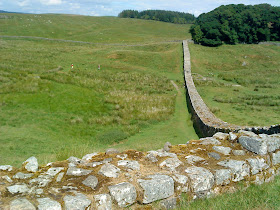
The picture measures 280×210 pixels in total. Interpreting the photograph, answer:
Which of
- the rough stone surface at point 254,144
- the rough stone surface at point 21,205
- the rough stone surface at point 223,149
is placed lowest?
the rough stone surface at point 21,205

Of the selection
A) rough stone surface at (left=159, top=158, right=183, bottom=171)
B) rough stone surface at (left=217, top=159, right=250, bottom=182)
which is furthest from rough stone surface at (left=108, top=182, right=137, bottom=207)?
→ rough stone surface at (left=217, top=159, right=250, bottom=182)

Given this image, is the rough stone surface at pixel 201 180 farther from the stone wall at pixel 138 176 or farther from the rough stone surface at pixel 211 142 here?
the rough stone surface at pixel 211 142

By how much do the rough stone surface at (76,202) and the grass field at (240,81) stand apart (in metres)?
12.5

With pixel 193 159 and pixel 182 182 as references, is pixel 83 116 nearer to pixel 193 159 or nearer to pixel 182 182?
pixel 193 159

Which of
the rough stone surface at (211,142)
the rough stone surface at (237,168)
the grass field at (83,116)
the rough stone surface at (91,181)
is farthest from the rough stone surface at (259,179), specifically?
the grass field at (83,116)

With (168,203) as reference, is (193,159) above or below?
above

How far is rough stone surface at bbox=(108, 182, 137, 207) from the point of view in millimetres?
3934

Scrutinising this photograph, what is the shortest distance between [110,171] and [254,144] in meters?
3.35

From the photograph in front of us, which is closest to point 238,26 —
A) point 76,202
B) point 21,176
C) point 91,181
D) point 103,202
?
Result: point 91,181

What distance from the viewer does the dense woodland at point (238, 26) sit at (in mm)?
53719

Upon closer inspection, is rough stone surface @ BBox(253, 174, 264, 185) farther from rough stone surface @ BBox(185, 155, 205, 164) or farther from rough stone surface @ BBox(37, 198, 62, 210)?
rough stone surface @ BBox(37, 198, 62, 210)

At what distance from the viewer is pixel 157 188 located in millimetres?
4141

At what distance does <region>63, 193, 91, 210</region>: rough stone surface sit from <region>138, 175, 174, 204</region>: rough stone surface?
0.96 m

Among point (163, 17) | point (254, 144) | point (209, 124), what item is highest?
point (163, 17)
